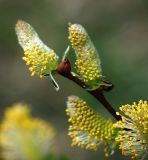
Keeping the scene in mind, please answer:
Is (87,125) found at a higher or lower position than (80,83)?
lower

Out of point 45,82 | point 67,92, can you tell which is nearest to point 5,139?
point 67,92

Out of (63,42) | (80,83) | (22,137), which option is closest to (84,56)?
(80,83)

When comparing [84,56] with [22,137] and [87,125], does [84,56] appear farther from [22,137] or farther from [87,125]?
[22,137]

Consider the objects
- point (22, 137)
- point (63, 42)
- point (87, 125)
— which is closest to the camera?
point (22, 137)

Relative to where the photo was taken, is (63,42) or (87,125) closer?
(87,125)

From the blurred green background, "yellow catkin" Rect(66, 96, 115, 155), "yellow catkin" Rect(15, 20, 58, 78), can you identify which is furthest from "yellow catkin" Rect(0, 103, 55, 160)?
the blurred green background

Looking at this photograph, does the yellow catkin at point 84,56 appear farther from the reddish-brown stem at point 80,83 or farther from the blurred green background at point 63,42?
the blurred green background at point 63,42

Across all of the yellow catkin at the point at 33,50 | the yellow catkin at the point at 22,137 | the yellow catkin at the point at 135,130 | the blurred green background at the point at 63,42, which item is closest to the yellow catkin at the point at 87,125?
the yellow catkin at the point at 135,130
